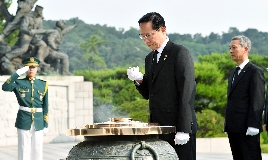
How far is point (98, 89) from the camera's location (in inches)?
1494

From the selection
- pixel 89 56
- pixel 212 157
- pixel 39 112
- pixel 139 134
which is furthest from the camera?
pixel 89 56

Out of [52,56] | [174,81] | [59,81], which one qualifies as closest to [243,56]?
[174,81]

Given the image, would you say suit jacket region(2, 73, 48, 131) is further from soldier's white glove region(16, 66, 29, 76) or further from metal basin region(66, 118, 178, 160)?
metal basin region(66, 118, 178, 160)

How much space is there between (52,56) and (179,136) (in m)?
16.0

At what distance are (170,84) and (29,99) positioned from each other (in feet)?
13.8

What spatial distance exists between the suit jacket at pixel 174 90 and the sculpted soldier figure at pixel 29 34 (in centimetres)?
1528

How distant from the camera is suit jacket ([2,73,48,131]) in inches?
308

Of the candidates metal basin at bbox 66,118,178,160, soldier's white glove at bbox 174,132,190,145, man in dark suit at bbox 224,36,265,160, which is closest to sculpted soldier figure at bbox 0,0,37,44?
man in dark suit at bbox 224,36,265,160

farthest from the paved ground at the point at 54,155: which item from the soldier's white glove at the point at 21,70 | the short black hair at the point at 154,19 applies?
the short black hair at the point at 154,19

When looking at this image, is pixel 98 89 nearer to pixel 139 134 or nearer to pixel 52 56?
pixel 52 56

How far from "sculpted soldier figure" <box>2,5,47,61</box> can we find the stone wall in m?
1.32

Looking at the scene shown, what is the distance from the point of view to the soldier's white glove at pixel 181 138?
3873mm

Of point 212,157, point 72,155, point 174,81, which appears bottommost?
point 212,157

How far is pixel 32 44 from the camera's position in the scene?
1950 cm
